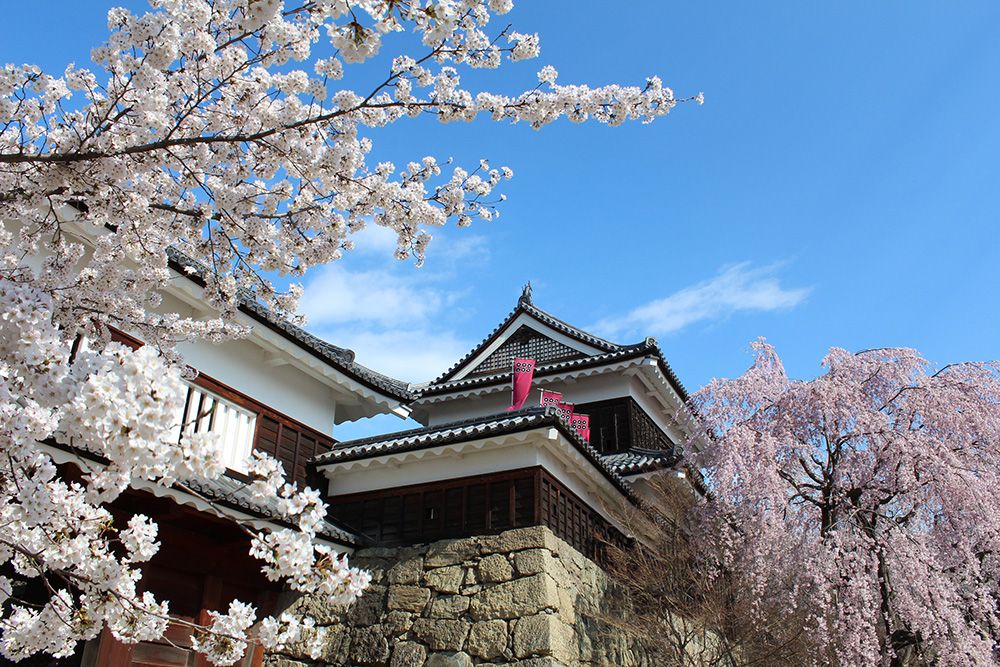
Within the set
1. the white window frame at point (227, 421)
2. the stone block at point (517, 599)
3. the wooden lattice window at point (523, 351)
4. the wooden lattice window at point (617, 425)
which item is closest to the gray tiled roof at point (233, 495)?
the white window frame at point (227, 421)

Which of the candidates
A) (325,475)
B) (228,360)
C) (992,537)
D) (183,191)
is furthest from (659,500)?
(183,191)

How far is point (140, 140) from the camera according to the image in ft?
10.9

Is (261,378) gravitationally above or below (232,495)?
above

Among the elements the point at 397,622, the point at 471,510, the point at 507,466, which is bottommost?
the point at 397,622

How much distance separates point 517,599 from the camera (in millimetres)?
7000

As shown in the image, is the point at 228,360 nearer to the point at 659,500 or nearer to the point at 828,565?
the point at 659,500

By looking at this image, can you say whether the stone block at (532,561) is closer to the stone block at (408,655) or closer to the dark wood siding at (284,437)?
the stone block at (408,655)

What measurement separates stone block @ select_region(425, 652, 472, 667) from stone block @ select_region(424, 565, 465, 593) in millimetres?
637

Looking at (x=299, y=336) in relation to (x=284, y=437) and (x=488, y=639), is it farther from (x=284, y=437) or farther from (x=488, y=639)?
(x=488, y=639)

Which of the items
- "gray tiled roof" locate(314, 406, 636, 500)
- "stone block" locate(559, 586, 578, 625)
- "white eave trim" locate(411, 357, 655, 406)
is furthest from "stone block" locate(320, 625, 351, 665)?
"white eave trim" locate(411, 357, 655, 406)

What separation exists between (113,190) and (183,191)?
1.78ft

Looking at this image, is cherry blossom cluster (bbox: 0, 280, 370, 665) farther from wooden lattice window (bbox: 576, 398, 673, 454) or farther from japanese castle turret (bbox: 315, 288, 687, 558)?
wooden lattice window (bbox: 576, 398, 673, 454)

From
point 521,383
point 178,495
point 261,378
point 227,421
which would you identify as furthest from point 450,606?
point 521,383

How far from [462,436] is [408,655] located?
233 centimetres
